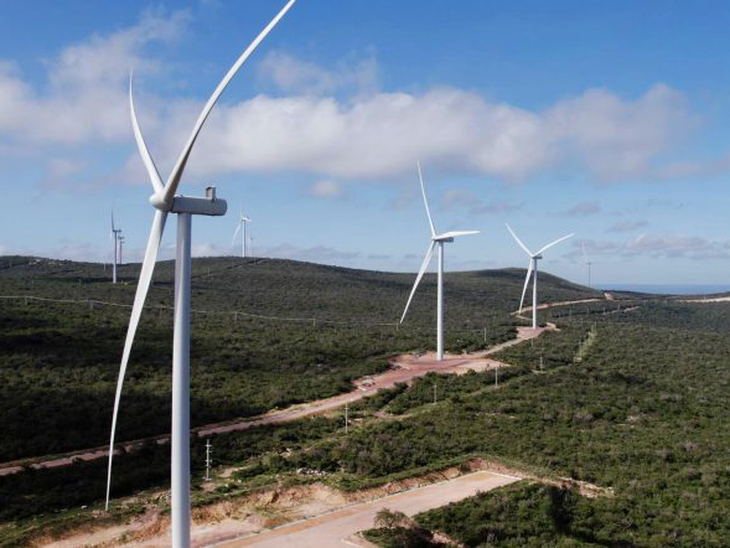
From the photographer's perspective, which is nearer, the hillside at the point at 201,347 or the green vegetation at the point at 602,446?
the green vegetation at the point at 602,446

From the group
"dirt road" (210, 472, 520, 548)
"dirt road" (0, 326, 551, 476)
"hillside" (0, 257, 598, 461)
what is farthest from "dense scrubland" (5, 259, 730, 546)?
"dirt road" (0, 326, 551, 476)

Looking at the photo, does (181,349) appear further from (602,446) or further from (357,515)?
(602,446)

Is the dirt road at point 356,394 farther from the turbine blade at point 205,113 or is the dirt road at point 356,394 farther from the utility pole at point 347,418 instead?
the turbine blade at point 205,113

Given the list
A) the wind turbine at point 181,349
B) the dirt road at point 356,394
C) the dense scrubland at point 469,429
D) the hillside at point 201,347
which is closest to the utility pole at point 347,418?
the dense scrubland at point 469,429

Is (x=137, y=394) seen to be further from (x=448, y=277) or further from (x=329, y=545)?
(x=448, y=277)

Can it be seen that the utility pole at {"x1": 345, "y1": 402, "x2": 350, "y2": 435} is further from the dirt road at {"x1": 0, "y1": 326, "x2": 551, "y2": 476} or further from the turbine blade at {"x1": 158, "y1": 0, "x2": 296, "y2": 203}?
the turbine blade at {"x1": 158, "y1": 0, "x2": 296, "y2": 203}

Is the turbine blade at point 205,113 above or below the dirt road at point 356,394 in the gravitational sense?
above
